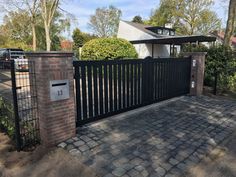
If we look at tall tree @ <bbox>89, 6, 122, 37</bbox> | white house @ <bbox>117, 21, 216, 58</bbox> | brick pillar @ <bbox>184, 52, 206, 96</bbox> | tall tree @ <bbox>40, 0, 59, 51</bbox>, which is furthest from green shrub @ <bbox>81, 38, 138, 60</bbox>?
tall tree @ <bbox>89, 6, 122, 37</bbox>

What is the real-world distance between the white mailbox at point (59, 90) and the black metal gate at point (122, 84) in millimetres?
487

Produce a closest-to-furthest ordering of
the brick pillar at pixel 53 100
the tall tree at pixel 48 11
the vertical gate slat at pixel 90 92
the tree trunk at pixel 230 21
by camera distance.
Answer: the brick pillar at pixel 53 100, the vertical gate slat at pixel 90 92, the tree trunk at pixel 230 21, the tall tree at pixel 48 11

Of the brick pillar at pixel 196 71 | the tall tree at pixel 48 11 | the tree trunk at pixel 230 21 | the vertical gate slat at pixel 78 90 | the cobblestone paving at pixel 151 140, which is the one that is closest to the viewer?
the cobblestone paving at pixel 151 140

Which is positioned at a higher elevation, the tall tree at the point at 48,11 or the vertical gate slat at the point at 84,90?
the tall tree at the point at 48,11

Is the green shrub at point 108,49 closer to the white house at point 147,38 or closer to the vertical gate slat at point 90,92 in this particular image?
the vertical gate slat at point 90,92

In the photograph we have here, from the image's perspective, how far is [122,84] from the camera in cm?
505

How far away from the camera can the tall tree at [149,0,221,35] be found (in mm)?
28856

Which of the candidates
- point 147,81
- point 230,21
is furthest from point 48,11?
point 147,81

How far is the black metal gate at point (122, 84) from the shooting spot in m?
4.21

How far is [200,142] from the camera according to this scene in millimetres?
3707

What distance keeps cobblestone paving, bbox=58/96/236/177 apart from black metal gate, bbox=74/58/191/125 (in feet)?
1.04

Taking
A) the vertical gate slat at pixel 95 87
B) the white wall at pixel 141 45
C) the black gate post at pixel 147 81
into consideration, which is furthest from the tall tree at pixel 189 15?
the vertical gate slat at pixel 95 87

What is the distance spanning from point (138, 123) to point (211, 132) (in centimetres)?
151

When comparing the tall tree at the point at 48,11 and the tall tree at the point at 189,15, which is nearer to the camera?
the tall tree at the point at 48,11
